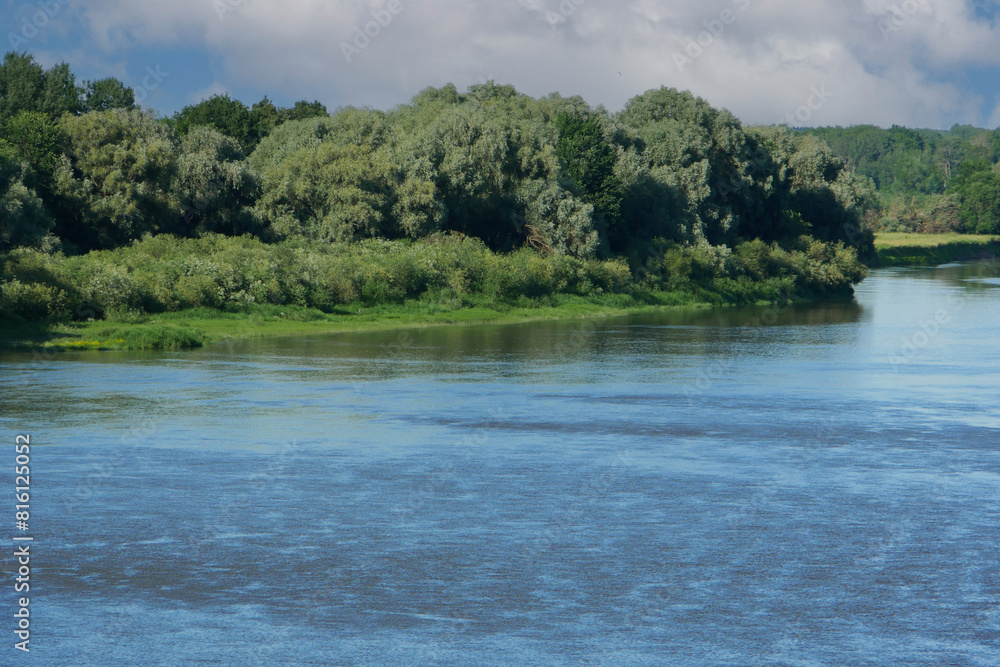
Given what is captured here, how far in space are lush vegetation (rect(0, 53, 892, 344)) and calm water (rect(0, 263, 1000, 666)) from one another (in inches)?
773

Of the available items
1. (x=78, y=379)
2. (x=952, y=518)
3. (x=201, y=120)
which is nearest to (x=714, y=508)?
(x=952, y=518)

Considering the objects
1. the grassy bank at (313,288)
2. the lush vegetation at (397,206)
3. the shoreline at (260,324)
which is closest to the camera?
the shoreline at (260,324)

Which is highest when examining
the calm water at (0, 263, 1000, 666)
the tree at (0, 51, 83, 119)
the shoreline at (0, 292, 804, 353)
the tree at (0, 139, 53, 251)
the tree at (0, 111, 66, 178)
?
the tree at (0, 51, 83, 119)

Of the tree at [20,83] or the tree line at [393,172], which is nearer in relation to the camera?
the tree line at [393,172]

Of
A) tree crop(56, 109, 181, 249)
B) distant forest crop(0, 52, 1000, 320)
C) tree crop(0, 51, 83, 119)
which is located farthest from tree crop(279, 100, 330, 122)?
tree crop(56, 109, 181, 249)

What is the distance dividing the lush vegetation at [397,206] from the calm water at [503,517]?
19.6 meters

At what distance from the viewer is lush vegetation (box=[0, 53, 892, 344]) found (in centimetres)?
5597

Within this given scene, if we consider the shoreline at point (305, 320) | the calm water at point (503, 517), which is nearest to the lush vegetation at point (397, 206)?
the shoreline at point (305, 320)

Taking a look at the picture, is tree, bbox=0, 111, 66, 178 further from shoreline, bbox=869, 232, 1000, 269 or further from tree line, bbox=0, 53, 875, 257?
shoreline, bbox=869, 232, 1000, 269

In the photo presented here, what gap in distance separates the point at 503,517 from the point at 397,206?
56748 mm

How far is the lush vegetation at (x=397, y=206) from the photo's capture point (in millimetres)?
55969

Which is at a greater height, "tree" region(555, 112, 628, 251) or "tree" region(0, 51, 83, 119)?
"tree" region(0, 51, 83, 119)

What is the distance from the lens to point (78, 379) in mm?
34344

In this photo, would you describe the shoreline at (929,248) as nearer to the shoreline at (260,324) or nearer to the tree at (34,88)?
the shoreline at (260,324)
